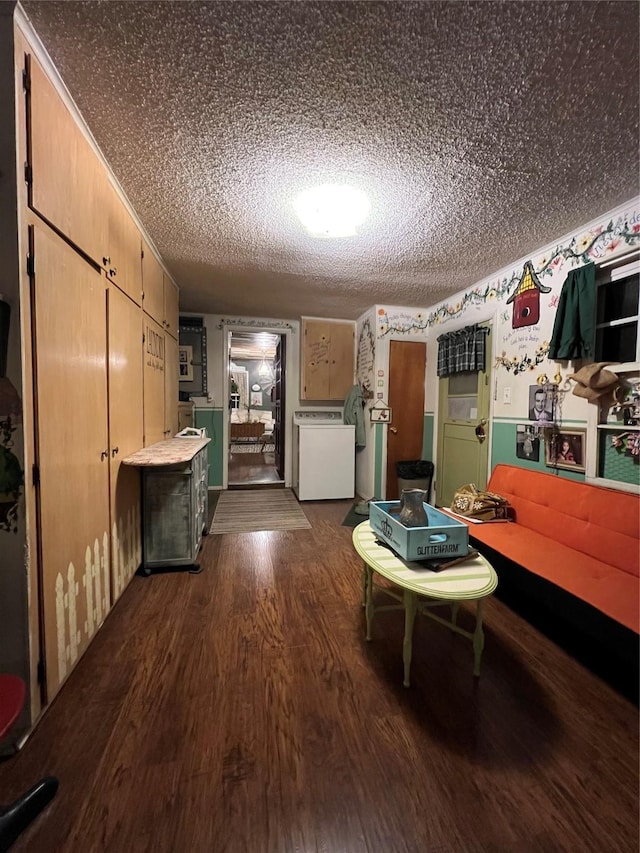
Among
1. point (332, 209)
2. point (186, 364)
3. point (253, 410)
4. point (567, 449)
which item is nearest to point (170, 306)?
point (186, 364)

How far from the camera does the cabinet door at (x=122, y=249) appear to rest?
1.78 metres

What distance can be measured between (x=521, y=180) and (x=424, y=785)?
8.80ft

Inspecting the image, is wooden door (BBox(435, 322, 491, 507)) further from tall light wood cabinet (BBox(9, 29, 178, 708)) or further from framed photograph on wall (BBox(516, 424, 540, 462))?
tall light wood cabinet (BBox(9, 29, 178, 708))

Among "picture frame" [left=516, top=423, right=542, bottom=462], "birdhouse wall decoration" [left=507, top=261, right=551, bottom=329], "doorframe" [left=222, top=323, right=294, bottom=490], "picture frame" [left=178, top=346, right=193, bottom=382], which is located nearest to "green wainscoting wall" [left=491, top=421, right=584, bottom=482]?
"picture frame" [left=516, top=423, right=542, bottom=462]

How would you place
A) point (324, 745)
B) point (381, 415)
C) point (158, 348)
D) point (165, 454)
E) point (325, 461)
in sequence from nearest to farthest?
1. point (324, 745)
2. point (165, 454)
3. point (158, 348)
4. point (381, 415)
5. point (325, 461)

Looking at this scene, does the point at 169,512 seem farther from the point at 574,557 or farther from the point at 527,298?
the point at 527,298

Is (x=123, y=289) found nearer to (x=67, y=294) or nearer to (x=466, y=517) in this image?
(x=67, y=294)

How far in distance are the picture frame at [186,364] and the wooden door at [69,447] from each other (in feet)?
9.09

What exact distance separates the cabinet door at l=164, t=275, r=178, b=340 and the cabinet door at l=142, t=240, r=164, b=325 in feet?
0.47

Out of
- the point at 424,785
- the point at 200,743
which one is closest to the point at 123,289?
the point at 200,743

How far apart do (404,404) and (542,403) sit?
1716 mm

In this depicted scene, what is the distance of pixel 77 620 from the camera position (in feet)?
4.84

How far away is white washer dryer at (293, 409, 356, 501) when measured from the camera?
418 centimetres

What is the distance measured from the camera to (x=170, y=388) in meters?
3.23
